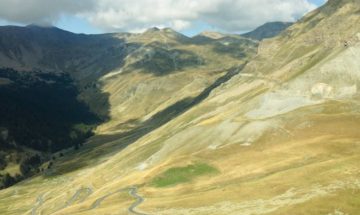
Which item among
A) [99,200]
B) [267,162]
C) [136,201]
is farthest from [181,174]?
[99,200]

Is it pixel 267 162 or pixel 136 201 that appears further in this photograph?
pixel 267 162

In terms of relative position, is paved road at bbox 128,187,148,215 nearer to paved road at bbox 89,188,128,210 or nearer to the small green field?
paved road at bbox 89,188,128,210

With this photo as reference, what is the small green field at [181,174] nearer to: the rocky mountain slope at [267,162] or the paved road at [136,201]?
the rocky mountain slope at [267,162]

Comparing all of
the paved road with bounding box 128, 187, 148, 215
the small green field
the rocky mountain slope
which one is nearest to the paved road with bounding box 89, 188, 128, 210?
the rocky mountain slope

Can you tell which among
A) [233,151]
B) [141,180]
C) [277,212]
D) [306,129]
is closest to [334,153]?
[306,129]

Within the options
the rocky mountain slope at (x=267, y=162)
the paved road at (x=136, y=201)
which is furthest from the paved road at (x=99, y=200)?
the paved road at (x=136, y=201)

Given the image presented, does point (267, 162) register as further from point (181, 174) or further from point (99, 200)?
point (99, 200)

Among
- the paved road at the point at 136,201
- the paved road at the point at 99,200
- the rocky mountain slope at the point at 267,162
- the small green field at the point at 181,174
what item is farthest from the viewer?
the small green field at the point at 181,174

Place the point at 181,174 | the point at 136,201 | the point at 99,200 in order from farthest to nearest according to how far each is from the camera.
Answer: the point at 99,200, the point at 181,174, the point at 136,201

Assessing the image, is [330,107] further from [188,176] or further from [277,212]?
[277,212]
